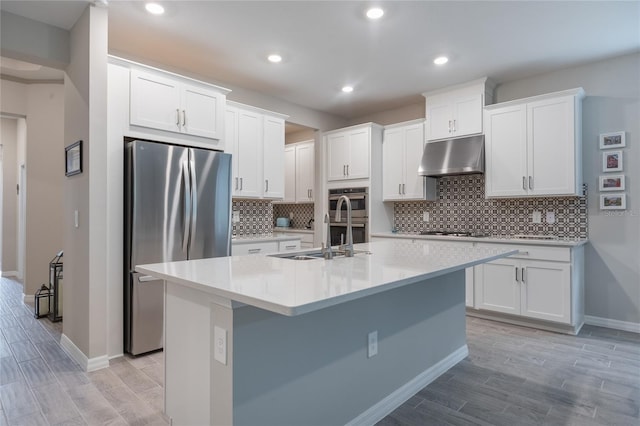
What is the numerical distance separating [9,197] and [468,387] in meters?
7.85

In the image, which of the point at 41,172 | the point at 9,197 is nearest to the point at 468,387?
the point at 41,172

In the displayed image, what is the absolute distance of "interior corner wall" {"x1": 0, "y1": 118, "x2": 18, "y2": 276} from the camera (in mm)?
6430

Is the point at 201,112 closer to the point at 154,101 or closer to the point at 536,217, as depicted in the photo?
the point at 154,101

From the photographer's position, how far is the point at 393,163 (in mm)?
5039

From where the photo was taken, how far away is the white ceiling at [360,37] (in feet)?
9.18

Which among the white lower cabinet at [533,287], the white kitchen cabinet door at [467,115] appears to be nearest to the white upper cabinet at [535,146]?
the white kitchen cabinet door at [467,115]

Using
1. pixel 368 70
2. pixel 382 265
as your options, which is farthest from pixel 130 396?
pixel 368 70

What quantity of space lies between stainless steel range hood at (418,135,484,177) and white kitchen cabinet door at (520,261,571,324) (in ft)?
3.91

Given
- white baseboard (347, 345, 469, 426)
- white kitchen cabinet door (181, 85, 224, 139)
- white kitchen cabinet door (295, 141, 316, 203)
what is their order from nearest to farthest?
white baseboard (347, 345, 469, 426), white kitchen cabinet door (181, 85, 224, 139), white kitchen cabinet door (295, 141, 316, 203)

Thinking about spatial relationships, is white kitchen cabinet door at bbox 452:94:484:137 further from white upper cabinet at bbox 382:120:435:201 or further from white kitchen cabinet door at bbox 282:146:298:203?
white kitchen cabinet door at bbox 282:146:298:203

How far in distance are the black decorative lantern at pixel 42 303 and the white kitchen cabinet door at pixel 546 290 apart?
5.03 meters

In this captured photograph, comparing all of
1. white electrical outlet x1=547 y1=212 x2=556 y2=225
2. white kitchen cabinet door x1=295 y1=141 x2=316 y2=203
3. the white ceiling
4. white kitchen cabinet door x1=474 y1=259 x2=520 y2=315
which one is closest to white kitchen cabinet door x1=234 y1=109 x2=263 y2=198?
the white ceiling

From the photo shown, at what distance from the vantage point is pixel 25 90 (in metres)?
4.72

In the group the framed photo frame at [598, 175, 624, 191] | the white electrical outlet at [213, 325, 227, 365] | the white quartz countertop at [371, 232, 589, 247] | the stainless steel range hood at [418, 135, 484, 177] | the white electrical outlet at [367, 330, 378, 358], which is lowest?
the white electrical outlet at [367, 330, 378, 358]
